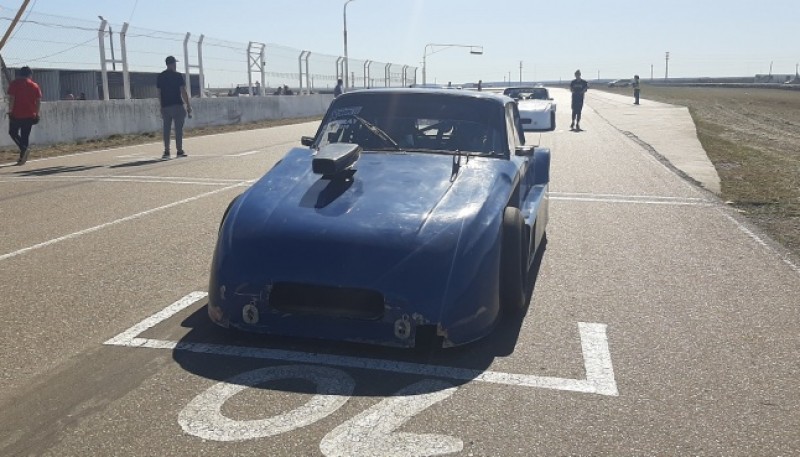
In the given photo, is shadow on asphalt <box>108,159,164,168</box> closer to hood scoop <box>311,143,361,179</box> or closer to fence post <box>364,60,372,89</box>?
hood scoop <box>311,143,361,179</box>

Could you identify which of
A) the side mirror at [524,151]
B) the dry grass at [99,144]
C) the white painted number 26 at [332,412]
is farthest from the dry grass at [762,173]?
the dry grass at [99,144]

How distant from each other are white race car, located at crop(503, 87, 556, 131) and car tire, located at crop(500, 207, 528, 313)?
2.81 meters

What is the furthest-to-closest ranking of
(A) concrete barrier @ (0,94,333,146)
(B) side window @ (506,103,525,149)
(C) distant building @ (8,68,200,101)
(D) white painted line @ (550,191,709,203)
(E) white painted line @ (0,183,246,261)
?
1. (C) distant building @ (8,68,200,101)
2. (A) concrete barrier @ (0,94,333,146)
3. (D) white painted line @ (550,191,709,203)
4. (E) white painted line @ (0,183,246,261)
5. (B) side window @ (506,103,525,149)

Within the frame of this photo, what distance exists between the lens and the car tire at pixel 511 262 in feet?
13.7

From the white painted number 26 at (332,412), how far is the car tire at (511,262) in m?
0.95

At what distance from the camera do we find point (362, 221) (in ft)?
12.7

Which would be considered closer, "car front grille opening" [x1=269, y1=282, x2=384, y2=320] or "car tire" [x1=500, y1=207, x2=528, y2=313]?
"car front grille opening" [x1=269, y1=282, x2=384, y2=320]

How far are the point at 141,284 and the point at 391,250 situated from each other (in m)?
2.28

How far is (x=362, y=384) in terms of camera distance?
3438mm

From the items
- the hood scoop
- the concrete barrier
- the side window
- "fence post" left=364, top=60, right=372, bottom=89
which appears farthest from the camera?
"fence post" left=364, top=60, right=372, bottom=89

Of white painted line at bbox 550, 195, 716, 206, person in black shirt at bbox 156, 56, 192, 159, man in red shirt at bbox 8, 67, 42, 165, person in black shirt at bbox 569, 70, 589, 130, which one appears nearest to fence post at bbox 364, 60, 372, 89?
person in black shirt at bbox 569, 70, 589, 130

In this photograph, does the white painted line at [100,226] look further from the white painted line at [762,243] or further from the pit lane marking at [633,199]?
the white painted line at [762,243]

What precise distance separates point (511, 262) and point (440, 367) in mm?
831

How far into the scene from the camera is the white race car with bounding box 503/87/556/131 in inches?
294
